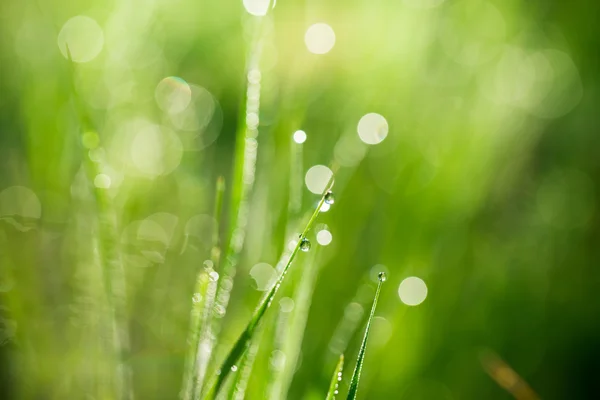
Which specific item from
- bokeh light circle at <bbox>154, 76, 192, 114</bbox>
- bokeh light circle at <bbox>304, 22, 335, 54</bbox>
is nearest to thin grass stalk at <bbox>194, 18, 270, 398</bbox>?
bokeh light circle at <bbox>154, 76, 192, 114</bbox>

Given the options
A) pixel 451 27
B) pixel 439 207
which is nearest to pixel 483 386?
pixel 439 207

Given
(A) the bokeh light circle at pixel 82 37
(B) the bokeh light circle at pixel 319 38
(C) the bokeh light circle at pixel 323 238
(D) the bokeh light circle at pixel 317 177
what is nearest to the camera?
(C) the bokeh light circle at pixel 323 238

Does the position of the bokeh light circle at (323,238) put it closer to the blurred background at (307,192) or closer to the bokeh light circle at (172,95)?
the blurred background at (307,192)

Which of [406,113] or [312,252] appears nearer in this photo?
[312,252]

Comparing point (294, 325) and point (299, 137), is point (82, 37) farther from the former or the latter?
point (294, 325)

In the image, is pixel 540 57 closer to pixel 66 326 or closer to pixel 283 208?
pixel 283 208

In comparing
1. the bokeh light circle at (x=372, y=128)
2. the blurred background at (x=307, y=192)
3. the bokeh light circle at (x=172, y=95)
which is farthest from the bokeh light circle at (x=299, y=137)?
the bokeh light circle at (x=172, y=95)

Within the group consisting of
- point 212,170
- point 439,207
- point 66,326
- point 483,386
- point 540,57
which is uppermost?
point 540,57

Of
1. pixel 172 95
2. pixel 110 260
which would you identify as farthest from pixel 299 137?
pixel 172 95
